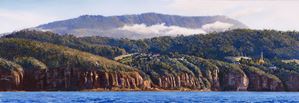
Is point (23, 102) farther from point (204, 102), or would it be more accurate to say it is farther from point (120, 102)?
point (204, 102)

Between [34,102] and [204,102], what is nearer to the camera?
[34,102]

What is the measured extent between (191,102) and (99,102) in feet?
52.2

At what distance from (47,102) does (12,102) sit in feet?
18.9

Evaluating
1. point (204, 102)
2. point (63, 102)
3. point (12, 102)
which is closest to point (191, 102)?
point (204, 102)

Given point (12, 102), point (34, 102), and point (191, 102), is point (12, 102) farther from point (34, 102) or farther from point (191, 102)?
point (191, 102)

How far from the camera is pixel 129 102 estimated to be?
387 feet

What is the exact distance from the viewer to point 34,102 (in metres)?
112

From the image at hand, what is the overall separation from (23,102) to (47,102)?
14.0ft

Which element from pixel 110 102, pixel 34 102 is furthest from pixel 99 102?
pixel 34 102

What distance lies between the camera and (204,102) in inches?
4769

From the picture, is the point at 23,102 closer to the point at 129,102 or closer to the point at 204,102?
the point at 129,102

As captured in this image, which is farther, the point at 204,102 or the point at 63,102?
the point at 204,102

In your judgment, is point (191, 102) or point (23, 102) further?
point (191, 102)

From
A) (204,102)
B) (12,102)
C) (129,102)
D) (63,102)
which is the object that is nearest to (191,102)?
(204,102)
